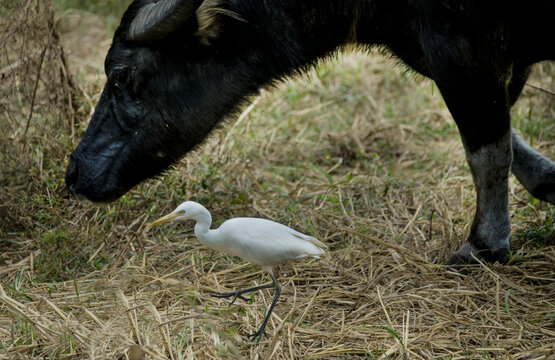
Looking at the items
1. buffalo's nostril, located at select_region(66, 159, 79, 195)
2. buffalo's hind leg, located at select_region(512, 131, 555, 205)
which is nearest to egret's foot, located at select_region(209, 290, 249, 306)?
buffalo's nostril, located at select_region(66, 159, 79, 195)

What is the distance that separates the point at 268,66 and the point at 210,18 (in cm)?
41

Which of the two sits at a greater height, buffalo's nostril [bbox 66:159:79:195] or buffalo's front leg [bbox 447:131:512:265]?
buffalo's nostril [bbox 66:159:79:195]

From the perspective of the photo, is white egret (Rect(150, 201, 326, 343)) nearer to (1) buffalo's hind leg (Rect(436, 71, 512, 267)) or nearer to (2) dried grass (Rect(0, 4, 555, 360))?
(2) dried grass (Rect(0, 4, 555, 360))

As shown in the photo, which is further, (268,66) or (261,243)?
(268,66)

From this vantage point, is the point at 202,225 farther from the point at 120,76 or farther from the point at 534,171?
the point at 534,171

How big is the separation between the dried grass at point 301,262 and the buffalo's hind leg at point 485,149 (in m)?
0.12

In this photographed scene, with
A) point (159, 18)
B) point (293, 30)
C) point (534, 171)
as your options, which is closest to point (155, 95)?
point (159, 18)

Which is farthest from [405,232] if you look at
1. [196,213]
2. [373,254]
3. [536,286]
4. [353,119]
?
[353,119]

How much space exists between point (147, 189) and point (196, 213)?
1.40 m

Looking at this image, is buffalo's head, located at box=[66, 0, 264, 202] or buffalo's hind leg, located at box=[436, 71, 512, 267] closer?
buffalo's hind leg, located at box=[436, 71, 512, 267]

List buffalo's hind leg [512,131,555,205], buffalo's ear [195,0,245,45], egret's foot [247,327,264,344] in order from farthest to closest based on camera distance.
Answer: buffalo's hind leg [512,131,555,205]
buffalo's ear [195,0,245,45]
egret's foot [247,327,264,344]

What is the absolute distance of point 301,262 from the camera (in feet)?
11.5

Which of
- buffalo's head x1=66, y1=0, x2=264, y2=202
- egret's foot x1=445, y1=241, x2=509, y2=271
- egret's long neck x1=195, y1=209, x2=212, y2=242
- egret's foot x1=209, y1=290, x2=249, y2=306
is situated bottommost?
egret's foot x1=445, y1=241, x2=509, y2=271

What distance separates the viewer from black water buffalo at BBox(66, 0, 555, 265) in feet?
9.97
